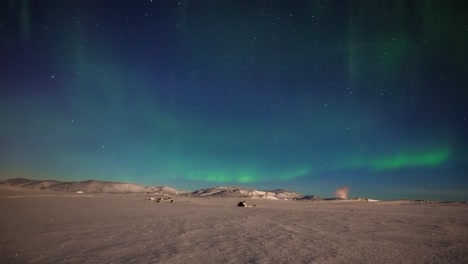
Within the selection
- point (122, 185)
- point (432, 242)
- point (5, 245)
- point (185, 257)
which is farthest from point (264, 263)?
point (122, 185)

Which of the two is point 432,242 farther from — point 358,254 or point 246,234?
point 246,234

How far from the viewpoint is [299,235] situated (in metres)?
11.0

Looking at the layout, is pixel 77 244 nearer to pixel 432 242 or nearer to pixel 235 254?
pixel 235 254

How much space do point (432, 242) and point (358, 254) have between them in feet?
12.7

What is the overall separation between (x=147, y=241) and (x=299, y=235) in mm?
5640

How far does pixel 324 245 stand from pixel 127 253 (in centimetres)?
613

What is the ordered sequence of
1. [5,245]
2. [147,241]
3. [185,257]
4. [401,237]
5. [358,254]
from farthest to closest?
1. [401,237]
2. [147,241]
3. [5,245]
4. [358,254]
5. [185,257]

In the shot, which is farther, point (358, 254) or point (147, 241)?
point (147, 241)

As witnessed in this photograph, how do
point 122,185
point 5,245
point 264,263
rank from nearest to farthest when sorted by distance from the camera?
point 264,263 < point 5,245 < point 122,185

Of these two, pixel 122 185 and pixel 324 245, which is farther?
pixel 122 185

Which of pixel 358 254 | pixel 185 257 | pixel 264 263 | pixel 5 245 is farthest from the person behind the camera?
pixel 5 245

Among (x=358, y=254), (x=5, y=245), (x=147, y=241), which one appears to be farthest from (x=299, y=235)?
(x=5, y=245)

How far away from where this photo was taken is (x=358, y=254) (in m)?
8.30

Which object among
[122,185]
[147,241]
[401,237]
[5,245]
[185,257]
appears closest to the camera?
[185,257]
